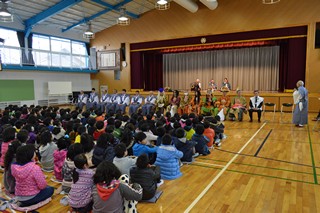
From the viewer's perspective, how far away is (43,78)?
43.6 ft

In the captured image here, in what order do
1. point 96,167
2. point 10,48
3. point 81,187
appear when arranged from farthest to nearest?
point 10,48 < point 96,167 < point 81,187

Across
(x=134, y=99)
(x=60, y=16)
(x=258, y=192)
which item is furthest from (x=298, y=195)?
(x=60, y=16)

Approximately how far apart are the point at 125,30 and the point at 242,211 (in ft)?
44.8

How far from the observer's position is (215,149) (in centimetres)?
512

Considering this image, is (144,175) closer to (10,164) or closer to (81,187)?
(81,187)

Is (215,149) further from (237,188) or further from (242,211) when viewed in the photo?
(242,211)

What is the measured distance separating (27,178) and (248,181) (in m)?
2.89

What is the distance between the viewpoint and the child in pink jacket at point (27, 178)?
8.60 ft

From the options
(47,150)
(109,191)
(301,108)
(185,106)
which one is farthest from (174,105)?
(109,191)

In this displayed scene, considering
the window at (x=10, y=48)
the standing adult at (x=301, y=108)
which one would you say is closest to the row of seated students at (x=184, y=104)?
the standing adult at (x=301, y=108)

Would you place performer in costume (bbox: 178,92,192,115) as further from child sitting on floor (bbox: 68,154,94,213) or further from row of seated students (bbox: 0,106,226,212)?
child sitting on floor (bbox: 68,154,94,213)

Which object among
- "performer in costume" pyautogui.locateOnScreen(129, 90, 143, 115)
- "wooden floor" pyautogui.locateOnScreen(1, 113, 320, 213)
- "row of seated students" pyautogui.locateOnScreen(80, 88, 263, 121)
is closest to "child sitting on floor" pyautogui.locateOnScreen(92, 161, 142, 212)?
"wooden floor" pyautogui.locateOnScreen(1, 113, 320, 213)

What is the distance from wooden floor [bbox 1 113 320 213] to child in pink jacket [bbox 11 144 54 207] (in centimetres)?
20

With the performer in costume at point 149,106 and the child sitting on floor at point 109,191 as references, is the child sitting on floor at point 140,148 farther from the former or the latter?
the performer in costume at point 149,106
